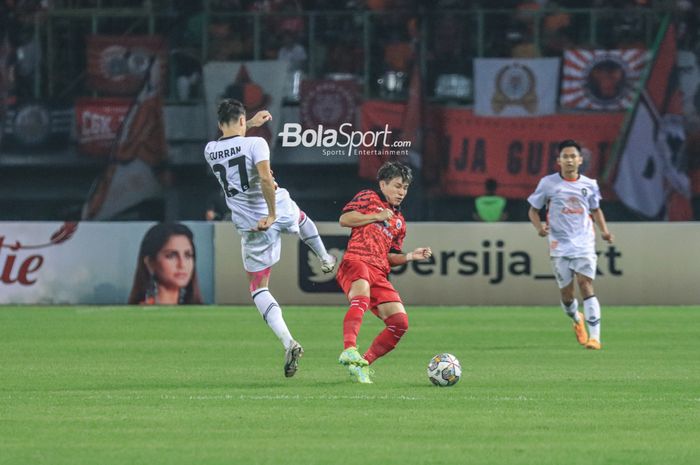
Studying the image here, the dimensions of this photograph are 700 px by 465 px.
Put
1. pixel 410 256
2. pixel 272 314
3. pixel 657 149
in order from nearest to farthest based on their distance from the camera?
pixel 410 256
pixel 272 314
pixel 657 149

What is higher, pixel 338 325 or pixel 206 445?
pixel 206 445

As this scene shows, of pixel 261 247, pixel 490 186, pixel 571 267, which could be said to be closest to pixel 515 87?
pixel 490 186

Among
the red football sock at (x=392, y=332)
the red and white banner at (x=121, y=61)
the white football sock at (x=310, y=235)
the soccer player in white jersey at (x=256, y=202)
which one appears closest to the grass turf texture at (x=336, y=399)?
the red football sock at (x=392, y=332)

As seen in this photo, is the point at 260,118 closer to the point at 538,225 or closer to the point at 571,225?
the point at 538,225

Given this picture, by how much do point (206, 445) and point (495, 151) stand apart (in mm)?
18514

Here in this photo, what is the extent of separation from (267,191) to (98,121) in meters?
16.0

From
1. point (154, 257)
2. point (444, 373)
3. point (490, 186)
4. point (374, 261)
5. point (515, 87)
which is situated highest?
point (374, 261)

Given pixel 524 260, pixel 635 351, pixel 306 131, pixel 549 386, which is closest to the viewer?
pixel 549 386

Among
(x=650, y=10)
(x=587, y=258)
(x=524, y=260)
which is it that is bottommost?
(x=524, y=260)

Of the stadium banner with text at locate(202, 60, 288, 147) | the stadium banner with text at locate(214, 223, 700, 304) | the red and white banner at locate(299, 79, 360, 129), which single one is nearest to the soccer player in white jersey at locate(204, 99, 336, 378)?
the stadium banner with text at locate(214, 223, 700, 304)

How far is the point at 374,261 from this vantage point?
1145cm

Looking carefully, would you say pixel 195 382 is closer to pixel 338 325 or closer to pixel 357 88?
pixel 338 325

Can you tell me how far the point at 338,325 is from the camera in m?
18.8

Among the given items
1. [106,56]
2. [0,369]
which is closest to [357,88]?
[106,56]
